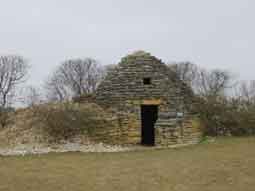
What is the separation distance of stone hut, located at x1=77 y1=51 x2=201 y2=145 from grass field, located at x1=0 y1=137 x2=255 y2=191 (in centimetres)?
272

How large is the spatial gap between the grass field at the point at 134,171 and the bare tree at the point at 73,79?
1953 cm

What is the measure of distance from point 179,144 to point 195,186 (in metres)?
6.24

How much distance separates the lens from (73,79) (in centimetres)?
2894

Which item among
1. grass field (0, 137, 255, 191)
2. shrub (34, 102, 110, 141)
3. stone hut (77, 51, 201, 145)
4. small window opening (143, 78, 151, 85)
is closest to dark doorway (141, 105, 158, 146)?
stone hut (77, 51, 201, 145)

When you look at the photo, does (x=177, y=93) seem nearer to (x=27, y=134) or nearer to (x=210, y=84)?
(x=27, y=134)

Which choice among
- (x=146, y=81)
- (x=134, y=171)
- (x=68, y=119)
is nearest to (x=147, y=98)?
(x=146, y=81)

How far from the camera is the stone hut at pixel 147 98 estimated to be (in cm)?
1232

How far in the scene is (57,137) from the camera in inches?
447

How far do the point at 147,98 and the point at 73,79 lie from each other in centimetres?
1743

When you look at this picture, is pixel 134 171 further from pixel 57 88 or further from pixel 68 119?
pixel 57 88

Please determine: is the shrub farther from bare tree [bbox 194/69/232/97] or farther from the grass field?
bare tree [bbox 194/69/232/97]

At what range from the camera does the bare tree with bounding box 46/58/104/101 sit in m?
28.8

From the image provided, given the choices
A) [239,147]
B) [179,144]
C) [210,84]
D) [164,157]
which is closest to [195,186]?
[164,157]

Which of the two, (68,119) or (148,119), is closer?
(68,119)
